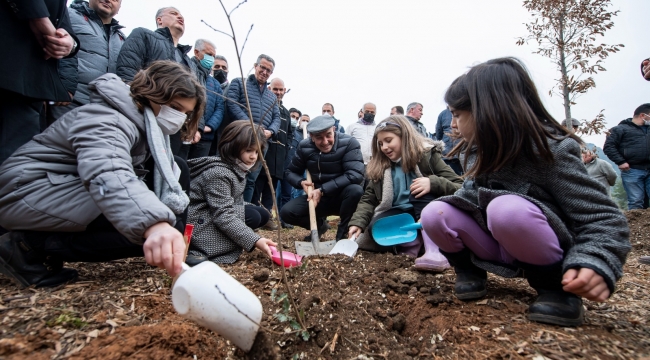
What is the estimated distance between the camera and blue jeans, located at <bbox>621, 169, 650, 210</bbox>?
21.5 ft

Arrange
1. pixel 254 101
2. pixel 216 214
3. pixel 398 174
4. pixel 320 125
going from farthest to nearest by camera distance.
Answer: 1. pixel 254 101
2. pixel 320 125
3. pixel 398 174
4. pixel 216 214

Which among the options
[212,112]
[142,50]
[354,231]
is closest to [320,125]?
[354,231]

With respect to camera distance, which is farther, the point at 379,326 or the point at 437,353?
the point at 379,326

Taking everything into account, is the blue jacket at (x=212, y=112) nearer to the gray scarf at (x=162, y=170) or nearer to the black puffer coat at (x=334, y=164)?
the black puffer coat at (x=334, y=164)

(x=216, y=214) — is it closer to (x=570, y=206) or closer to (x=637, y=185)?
(x=570, y=206)

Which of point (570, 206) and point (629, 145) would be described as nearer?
point (570, 206)

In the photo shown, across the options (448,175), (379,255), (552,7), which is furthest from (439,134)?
(379,255)

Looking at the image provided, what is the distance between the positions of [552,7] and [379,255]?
5.62 meters

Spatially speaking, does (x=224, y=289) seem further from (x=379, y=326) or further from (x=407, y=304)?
(x=407, y=304)

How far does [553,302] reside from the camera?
1468 millimetres

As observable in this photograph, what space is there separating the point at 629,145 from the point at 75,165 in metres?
8.26

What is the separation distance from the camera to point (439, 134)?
6.66m

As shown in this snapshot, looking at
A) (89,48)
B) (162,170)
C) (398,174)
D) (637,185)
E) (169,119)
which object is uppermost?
(89,48)

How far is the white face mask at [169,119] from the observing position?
6.41 feet
